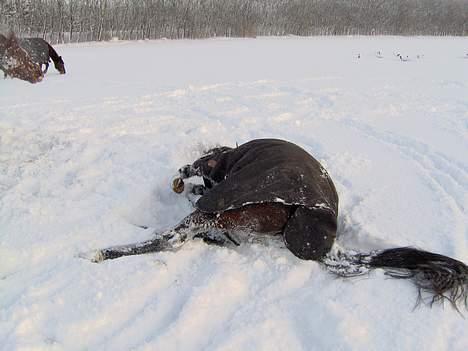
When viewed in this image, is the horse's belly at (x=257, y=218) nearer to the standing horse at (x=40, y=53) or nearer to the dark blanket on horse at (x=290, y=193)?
the dark blanket on horse at (x=290, y=193)

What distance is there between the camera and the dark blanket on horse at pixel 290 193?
2.63m

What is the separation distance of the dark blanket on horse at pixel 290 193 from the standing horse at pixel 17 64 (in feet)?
23.8

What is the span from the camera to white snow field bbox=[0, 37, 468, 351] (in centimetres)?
220

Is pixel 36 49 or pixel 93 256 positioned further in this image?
pixel 36 49

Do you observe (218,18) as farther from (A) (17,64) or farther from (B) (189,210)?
(B) (189,210)

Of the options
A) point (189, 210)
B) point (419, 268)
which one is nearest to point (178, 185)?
point (189, 210)

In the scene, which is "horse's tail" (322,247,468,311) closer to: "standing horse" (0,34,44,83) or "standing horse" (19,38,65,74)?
"standing horse" (0,34,44,83)

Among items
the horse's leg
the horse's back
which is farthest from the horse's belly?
the horse's back

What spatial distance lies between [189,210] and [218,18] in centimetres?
1860

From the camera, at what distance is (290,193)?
2676 millimetres

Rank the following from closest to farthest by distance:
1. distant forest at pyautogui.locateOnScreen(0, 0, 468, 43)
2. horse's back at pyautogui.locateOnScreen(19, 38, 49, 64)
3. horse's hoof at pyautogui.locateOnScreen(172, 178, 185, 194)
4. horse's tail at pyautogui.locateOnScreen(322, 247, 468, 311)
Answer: horse's tail at pyautogui.locateOnScreen(322, 247, 468, 311)
horse's hoof at pyautogui.locateOnScreen(172, 178, 185, 194)
horse's back at pyautogui.locateOnScreen(19, 38, 49, 64)
distant forest at pyautogui.locateOnScreen(0, 0, 468, 43)

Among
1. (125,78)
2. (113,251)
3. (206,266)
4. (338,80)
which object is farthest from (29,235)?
(338,80)

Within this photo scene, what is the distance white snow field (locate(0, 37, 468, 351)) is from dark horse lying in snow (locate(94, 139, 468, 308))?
105mm

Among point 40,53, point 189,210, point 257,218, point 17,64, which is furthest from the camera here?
point 40,53
